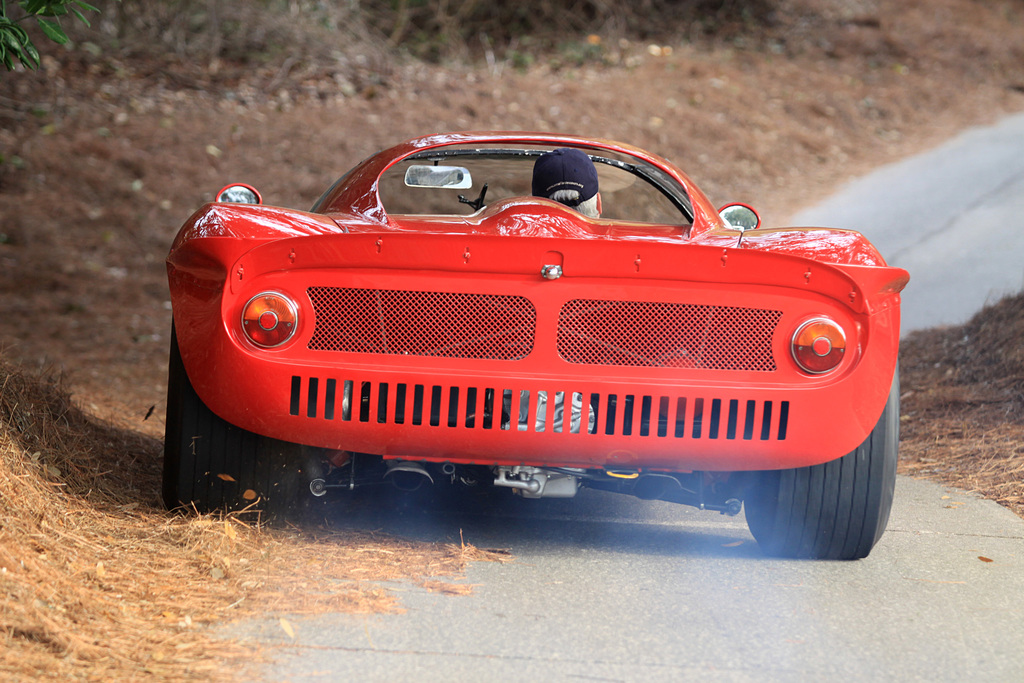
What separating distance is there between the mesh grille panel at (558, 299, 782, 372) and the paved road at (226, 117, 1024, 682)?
0.70 metres

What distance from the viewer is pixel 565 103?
575 inches

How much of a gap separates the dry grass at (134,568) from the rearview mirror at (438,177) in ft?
4.45

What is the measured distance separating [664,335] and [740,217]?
141 cm

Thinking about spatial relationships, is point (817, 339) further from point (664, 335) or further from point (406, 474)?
point (406, 474)

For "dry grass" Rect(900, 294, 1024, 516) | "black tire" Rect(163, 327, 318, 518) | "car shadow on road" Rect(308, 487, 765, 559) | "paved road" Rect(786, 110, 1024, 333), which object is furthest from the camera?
"paved road" Rect(786, 110, 1024, 333)

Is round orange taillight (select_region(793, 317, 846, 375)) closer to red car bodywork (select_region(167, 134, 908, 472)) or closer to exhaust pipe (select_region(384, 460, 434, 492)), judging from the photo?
red car bodywork (select_region(167, 134, 908, 472))

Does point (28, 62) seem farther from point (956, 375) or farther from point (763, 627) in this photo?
point (956, 375)

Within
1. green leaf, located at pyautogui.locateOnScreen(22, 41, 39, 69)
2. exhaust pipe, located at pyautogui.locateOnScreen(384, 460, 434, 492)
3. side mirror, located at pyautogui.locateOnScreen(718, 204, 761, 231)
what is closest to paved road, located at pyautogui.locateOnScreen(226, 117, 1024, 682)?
exhaust pipe, located at pyautogui.locateOnScreen(384, 460, 434, 492)

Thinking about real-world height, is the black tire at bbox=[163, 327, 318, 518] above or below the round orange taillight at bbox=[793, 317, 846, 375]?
below

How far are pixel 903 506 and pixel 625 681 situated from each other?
233 cm

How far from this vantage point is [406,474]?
3.29 meters

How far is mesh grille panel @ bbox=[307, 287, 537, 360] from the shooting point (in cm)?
297

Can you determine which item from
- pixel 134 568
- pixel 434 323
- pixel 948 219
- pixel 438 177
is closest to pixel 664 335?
pixel 434 323

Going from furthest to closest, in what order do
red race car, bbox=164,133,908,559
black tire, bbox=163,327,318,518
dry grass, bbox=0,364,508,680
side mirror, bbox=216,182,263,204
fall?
side mirror, bbox=216,182,263,204, black tire, bbox=163,327,318,518, red race car, bbox=164,133,908,559, dry grass, bbox=0,364,508,680
